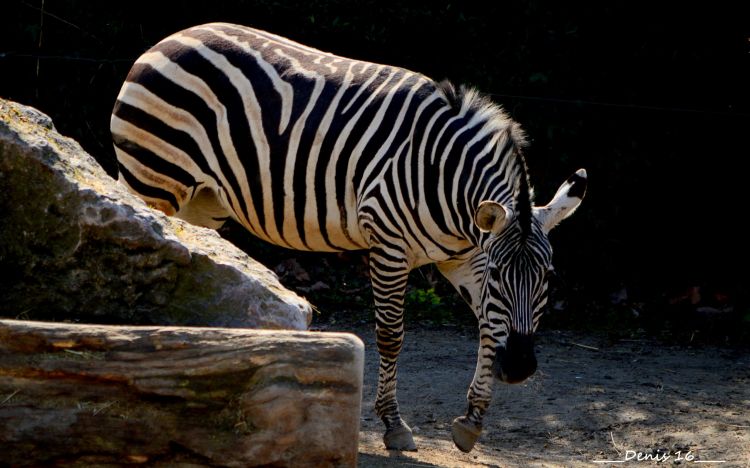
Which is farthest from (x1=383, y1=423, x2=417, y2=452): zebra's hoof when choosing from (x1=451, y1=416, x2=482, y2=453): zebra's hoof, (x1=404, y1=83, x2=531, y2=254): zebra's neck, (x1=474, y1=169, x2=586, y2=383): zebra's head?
(x1=404, y1=83, x2=531, y2=254): zebra's neck

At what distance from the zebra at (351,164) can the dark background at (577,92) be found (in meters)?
2.80

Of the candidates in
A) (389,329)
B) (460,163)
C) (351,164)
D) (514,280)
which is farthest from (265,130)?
(514,280)

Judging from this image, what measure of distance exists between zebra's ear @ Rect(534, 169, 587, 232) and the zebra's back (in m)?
0.89

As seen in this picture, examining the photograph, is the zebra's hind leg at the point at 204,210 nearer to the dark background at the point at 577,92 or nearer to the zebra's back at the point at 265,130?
the zebra's back at the point at 265,130

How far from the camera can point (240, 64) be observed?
597 cm

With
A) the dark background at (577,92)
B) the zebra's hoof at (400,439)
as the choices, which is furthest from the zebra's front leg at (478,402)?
the dark background at (577,92)

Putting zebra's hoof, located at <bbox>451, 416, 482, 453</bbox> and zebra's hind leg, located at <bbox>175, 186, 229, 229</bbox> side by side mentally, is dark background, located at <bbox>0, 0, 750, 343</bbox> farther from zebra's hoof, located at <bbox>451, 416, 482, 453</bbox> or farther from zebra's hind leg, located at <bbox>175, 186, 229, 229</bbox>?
zebra's hoof, located at <bbox>451, 416, 482, 453</bbox>

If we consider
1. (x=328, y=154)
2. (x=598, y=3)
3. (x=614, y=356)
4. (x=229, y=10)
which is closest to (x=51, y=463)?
(x=328, y=154)

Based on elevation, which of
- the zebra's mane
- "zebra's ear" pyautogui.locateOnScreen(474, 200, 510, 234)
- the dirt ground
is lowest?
the dirt ground

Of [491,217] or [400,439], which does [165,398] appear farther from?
[400,439]

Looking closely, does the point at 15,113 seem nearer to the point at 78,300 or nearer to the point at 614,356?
the point at 78,300

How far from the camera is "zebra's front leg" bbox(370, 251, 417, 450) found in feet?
18.1

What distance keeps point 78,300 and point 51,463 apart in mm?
683

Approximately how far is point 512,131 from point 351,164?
93 cm
